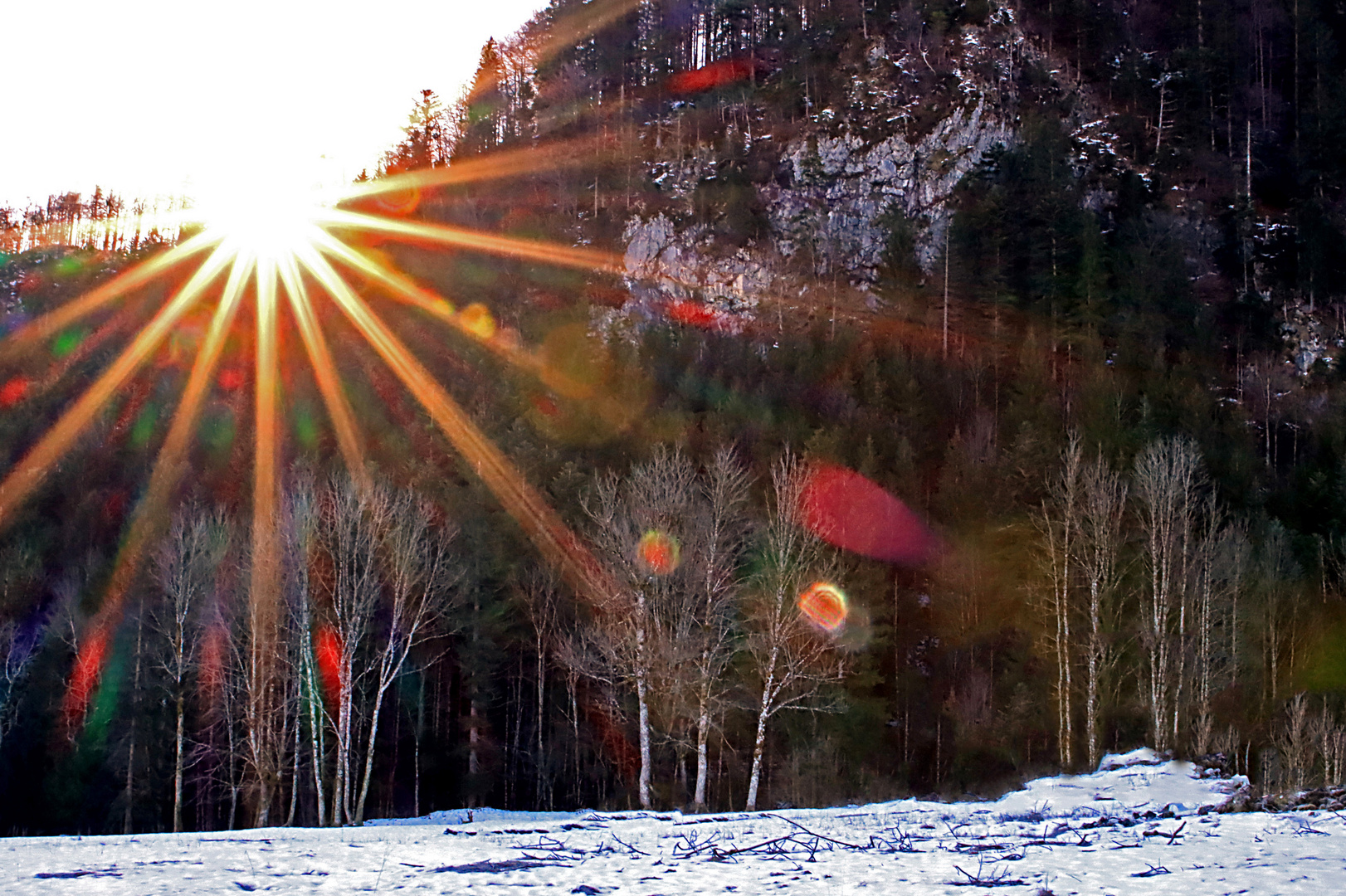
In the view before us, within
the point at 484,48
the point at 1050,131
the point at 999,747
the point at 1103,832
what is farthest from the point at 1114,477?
the point at 484,48

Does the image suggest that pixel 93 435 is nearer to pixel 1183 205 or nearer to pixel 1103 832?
pixel 1103 832

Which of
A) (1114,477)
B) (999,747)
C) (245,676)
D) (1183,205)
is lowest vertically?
(999,747)

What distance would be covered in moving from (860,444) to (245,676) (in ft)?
73.7

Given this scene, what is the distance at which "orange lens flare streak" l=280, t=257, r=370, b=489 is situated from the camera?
1636 inches

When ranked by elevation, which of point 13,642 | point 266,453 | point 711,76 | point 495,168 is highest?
point 711,76

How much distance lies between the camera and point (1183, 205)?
59875 millimetres

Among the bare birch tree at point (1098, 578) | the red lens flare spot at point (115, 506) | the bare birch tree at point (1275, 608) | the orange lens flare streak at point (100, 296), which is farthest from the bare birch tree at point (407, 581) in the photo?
the orange lens flare streak at point (100, 296)

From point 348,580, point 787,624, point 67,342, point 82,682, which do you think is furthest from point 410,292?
point 787,624

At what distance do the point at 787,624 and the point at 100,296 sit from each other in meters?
68.4

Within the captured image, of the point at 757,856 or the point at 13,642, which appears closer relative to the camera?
the point at 757,856

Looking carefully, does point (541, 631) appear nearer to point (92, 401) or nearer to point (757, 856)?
point (757, 856)

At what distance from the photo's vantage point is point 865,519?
33.3 metres

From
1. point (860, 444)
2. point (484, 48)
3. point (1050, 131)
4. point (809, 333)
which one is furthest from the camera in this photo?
point (484, 48)

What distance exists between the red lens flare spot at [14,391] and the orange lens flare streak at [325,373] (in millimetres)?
15842
